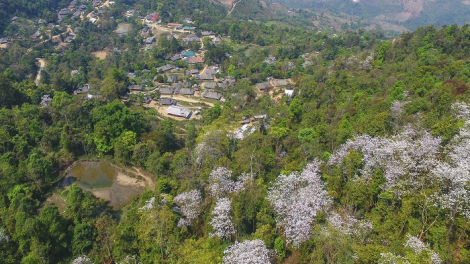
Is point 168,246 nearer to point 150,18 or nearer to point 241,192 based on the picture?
point 241,192

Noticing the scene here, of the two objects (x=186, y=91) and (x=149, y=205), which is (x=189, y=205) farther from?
(x=186, y=91)

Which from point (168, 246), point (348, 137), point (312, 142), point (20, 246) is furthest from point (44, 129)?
point (348, 137)

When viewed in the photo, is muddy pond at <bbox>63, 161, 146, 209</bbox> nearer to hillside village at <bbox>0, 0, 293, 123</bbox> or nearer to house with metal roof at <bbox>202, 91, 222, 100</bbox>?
hillside village at <bbox>0, 0, 293, 123</bbox>

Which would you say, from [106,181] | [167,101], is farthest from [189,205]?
[167,101]

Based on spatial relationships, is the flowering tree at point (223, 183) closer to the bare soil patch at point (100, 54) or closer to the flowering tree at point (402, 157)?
the flowering tree at point (402, 157)

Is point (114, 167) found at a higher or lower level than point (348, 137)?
lower

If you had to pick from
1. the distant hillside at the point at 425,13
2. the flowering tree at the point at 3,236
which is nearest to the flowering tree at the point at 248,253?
the flowering tree at the point at 3,236
